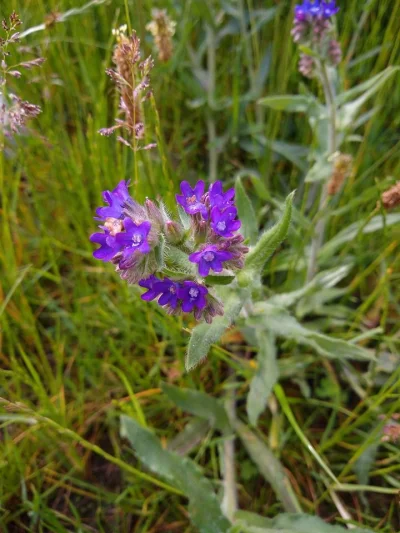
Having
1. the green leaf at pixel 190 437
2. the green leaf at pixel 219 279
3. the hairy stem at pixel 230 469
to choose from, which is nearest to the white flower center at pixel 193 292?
the green leaf at pixel 219 279

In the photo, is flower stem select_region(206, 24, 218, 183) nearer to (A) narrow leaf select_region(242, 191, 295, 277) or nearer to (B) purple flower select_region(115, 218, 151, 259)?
(A) narrow leaf select_region(242, 191, 295, 277)

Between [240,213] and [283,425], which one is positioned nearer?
[240,213]

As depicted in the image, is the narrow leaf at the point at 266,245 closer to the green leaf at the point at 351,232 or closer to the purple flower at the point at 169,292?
the purple flower at the point at 169,292

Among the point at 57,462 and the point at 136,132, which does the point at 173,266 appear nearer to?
the point at 136,132

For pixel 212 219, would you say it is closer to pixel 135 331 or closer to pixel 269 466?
pixel 135 331

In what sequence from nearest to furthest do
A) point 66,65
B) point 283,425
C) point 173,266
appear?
point 173,266, point 283,425, point 66,65

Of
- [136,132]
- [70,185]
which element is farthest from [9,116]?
[70,185]
